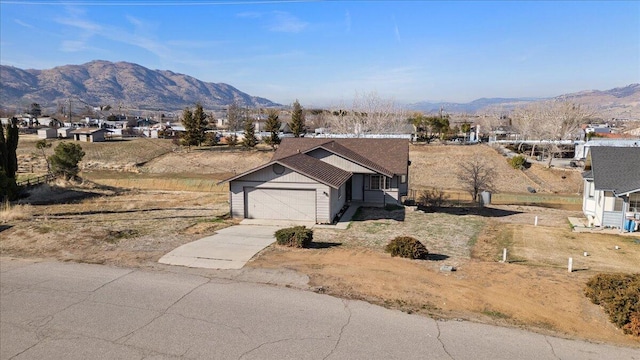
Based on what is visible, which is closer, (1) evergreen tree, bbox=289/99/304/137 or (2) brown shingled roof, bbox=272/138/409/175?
(2) brown shingled roof, bbox=272/138/409/175

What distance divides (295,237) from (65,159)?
3662 cm

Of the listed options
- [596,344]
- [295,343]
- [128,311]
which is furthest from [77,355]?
[596,344]

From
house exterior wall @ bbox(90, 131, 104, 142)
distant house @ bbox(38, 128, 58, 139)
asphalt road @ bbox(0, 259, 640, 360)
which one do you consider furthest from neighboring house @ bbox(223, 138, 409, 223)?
distant house @ bbox(38, 128, 58, 139)

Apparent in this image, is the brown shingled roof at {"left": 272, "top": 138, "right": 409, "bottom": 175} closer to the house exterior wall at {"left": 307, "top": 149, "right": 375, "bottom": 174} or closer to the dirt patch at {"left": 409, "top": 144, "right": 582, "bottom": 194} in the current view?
the house exterior wall at {"left": 307, "top": 149, "right": 375, "bottom": 174}

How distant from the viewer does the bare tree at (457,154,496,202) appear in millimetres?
39031

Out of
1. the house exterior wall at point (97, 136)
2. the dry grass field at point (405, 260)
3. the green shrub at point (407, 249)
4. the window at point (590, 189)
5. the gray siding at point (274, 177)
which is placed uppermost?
the house exterior wall at point (97, 136)

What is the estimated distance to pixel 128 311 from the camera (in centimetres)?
1175

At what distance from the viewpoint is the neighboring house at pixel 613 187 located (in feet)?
75.5

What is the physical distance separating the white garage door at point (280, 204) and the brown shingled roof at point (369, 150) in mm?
5617

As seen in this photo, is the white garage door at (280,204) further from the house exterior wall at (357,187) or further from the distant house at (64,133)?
the distant house at (64,133)

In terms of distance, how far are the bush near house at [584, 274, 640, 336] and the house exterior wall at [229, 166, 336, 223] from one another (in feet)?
44.0

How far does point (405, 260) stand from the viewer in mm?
16453

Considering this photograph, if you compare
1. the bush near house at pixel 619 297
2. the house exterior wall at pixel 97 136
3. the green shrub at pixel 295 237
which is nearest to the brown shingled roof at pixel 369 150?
the green shrub at pixel 295 237

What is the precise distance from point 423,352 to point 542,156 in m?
56.5
